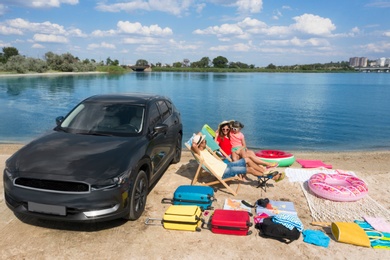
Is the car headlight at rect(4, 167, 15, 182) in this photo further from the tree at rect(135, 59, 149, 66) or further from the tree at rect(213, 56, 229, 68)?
the tree at rect(213, 56, 229, 68)

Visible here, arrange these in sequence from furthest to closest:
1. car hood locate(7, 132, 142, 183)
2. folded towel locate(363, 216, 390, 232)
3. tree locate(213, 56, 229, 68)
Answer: tree locate(213, 56, 229, 68) < folded towel locate(363, 216, 390, 232) < car hood locate(7, 132, 142, 183)

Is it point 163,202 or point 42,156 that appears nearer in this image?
point 42,156

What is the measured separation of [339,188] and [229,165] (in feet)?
7.75

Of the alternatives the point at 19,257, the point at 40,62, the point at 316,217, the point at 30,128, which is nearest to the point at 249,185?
the point at 316,217

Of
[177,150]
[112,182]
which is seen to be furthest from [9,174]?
[177,150]

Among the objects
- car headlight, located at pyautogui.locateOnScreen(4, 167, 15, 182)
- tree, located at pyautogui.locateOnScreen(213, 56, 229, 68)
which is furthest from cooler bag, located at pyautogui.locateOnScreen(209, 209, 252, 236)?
tree, located at pyautogui.locateOnScreen(213, 56, 229, 68)

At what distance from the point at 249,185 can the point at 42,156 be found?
4538mm

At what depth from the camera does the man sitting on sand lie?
261 inches

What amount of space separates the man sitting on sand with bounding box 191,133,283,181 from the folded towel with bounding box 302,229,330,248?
203 cm

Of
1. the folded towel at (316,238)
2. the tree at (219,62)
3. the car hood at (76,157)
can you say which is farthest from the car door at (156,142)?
the tree at (219,62)

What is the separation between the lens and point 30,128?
60.9ft

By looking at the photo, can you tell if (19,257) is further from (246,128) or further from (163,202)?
(246,128)

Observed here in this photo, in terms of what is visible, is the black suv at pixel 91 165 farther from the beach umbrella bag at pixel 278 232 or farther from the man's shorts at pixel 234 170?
the beach umbrella bag at pixel 278 232

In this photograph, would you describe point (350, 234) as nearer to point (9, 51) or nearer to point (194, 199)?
point (194, 199)
